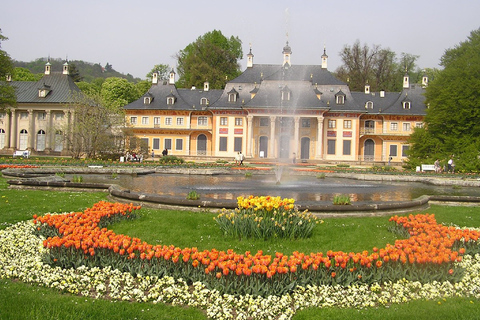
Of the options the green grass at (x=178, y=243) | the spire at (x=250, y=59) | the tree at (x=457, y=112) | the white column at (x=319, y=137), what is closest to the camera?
the green grass at (x=178, y=243)

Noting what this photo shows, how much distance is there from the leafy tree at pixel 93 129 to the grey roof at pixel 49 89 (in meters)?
17.5

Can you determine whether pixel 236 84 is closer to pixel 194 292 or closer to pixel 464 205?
pixel 464 205

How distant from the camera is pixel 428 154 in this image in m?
39.1

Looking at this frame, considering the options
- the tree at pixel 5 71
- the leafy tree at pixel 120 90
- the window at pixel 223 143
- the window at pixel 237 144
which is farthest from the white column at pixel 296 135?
the leafy tree at pixel 120 90

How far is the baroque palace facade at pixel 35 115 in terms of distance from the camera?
58.8 meters

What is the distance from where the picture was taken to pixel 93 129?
1575 inches

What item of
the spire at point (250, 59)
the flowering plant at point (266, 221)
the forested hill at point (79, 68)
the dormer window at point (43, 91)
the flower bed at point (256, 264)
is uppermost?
the forested hill at point (79, 68)

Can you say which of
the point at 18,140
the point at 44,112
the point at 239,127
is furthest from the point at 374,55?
the point at 18,140

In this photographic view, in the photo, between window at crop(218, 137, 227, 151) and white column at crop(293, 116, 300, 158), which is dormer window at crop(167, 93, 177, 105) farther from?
white column at crop(293, 116, 300, 158)

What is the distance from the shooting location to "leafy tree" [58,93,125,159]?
39656 mm

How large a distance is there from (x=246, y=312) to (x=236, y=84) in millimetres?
54993

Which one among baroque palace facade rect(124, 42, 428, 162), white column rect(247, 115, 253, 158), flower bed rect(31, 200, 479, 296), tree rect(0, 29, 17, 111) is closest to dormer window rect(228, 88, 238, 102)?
baroque palace facade rect(124, 42, 428, 162)

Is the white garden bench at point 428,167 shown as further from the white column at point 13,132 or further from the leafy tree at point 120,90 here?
the leafy tree at point 120,90

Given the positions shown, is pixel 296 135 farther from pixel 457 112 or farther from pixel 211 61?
pixel 211 61
